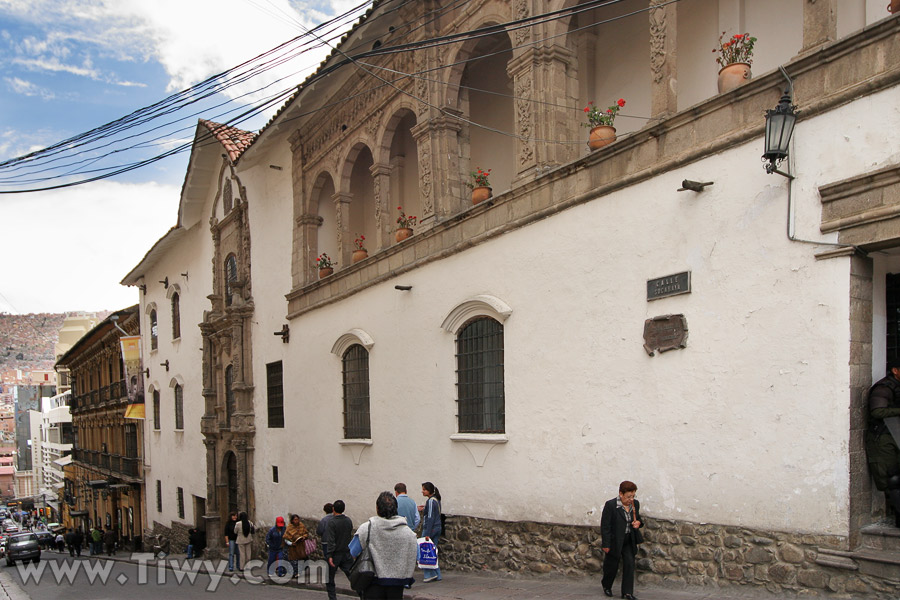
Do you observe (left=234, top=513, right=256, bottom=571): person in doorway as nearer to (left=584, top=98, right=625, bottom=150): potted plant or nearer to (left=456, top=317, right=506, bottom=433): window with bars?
(left=456, top=317, right=506, bottom=433): window with bars

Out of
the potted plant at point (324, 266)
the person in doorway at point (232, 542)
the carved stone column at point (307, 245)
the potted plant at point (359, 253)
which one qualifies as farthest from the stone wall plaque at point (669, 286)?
the person in doorway at point (232, 542)

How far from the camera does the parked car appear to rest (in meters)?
29.4

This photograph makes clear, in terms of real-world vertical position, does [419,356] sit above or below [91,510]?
above

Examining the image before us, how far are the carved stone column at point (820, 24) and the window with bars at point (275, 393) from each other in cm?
1414

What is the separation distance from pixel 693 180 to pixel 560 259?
216cm

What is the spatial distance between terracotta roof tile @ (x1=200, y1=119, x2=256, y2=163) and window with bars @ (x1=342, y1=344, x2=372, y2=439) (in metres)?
7.86

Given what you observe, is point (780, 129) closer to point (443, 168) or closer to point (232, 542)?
point (443, 168)

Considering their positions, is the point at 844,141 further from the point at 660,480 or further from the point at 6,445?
the point at 6,445

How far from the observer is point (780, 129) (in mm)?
6449

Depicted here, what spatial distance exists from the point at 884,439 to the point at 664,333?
227 cm

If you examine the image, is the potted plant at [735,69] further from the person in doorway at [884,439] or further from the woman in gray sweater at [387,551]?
the woman in gray sweater at [387,551]

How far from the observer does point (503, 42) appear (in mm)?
12391

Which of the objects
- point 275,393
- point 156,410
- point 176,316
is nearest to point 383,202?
point 275,393

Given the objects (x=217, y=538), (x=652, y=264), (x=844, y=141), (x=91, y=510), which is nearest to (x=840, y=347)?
(x=844, y=141)
